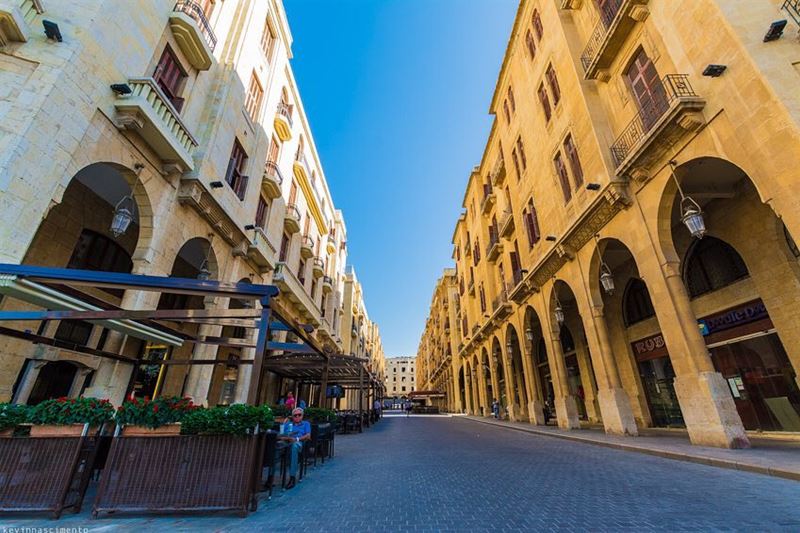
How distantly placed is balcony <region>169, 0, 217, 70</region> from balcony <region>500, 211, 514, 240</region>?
1811cm

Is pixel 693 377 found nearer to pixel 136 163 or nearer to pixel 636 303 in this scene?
pixel 636 303

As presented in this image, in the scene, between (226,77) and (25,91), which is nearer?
(25,91)

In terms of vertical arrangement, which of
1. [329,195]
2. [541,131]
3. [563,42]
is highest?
[329,195]

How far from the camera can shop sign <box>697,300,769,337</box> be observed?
10.2 metres

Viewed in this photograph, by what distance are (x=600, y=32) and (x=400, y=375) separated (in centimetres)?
12750

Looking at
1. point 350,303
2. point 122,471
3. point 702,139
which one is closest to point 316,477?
point 122,471

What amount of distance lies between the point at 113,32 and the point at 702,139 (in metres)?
14.9

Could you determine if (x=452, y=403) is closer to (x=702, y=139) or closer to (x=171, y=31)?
Result: (x=702, y=139)

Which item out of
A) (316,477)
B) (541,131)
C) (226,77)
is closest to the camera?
(316,477)

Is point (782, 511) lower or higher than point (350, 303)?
lower

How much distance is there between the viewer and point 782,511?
391cm

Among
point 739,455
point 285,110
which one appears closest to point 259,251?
point 285,110

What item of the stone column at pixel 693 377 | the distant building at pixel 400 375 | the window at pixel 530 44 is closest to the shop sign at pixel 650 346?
the stone column at pixel 693 377

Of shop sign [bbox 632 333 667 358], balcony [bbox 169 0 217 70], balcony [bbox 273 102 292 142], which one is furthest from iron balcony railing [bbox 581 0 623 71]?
balcony [bbox 273 102 292 142]
